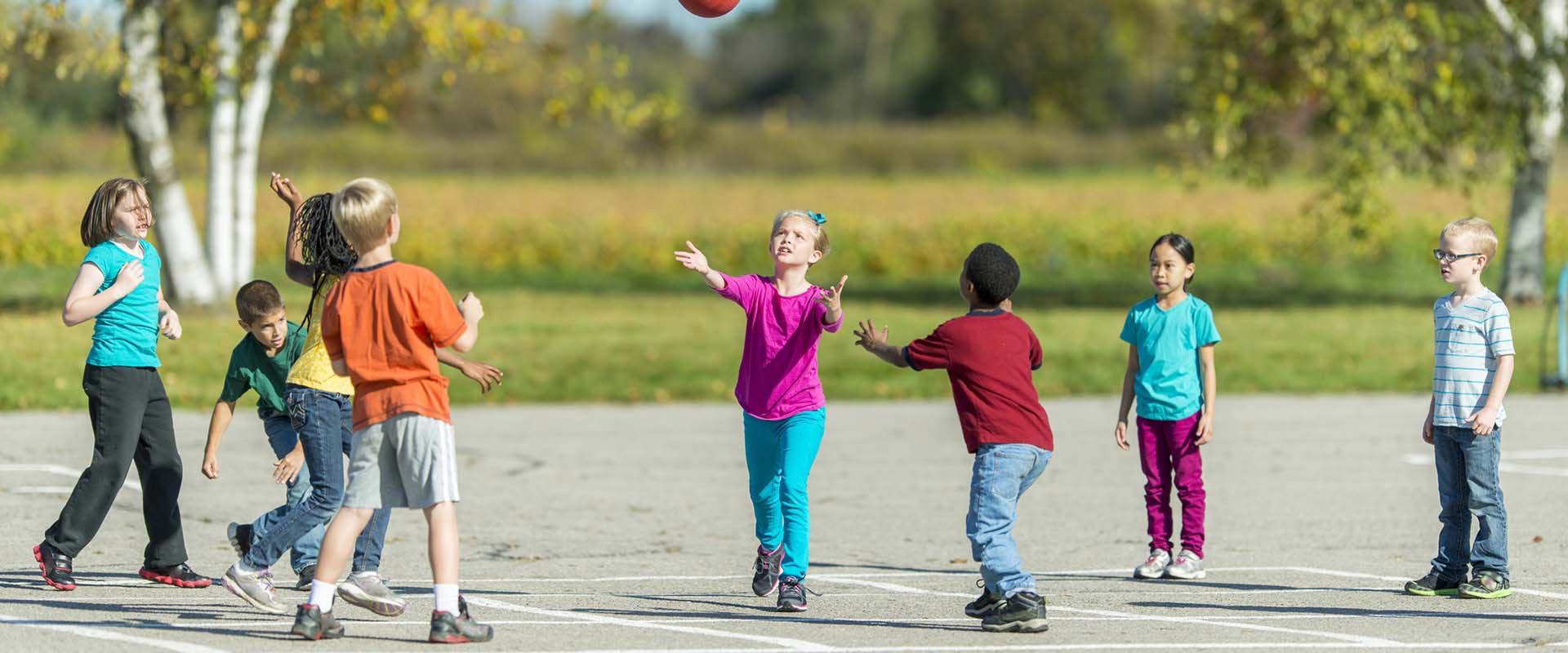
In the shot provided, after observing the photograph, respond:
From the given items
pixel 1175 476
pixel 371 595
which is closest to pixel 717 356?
pixel 1175 476

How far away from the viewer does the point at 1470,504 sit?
7883mm

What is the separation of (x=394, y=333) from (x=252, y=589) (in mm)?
1371

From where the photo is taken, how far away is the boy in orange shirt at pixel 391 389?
20.8 feet

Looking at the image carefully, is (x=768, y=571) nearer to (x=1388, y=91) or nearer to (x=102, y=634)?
(x=102, y=634)

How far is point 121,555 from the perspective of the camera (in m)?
8.77

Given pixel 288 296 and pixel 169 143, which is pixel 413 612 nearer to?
pixel 169 143

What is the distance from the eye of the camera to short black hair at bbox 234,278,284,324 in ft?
24.3

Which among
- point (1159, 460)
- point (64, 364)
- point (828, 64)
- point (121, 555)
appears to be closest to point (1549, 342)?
point (1159, 460)

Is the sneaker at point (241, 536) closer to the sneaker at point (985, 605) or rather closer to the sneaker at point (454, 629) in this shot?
the sneaker at point (454, 629)

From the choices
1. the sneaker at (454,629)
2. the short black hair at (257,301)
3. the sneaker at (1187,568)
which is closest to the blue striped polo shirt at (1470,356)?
the sneaker at (1187,568)

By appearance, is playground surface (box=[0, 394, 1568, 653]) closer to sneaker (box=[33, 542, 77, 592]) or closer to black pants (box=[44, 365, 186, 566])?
sneaker (box=[33, 542, 77, 592])

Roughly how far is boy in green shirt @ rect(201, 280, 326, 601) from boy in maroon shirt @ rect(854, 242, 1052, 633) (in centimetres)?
231

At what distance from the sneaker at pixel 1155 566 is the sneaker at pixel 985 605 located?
5.12 ft

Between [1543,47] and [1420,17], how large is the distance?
193 centimetres
